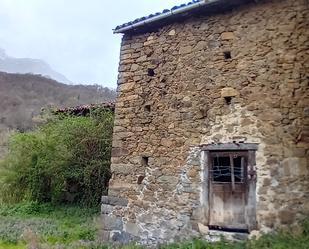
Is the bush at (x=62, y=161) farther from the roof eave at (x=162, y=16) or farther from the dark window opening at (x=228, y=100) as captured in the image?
the dark window opening at (x=228, y=100)

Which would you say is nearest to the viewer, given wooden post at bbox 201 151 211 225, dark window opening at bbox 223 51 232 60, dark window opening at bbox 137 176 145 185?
wooden post at bbox 201 151 211 225

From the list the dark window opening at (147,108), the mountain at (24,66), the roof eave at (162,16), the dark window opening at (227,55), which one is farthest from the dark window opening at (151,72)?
the mountain at (24,66)

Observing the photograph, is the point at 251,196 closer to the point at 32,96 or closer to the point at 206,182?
the point at 206,182

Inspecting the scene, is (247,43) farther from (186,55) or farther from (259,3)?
(186,55)

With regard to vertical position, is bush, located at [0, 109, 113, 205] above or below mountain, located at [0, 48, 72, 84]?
below

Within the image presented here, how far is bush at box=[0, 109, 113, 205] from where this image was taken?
1154 centimetres

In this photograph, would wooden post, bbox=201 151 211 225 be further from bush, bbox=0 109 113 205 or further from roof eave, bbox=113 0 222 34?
bush, bbox=0 109 113 205

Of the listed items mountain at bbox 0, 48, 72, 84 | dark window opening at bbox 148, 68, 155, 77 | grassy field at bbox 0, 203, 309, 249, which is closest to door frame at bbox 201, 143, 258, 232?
grassy field at bbox 0, 203, 309, 249

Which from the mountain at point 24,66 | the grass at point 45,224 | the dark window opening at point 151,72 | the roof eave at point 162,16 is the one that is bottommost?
the grass at point 45,224

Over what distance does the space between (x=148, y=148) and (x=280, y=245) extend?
2953 mm

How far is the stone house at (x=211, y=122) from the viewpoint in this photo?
594 centimetres

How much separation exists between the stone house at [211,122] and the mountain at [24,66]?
2756 inches

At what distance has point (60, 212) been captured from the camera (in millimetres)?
11305

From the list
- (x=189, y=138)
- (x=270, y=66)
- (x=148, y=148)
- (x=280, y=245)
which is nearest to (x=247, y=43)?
(x=270, y=66)
